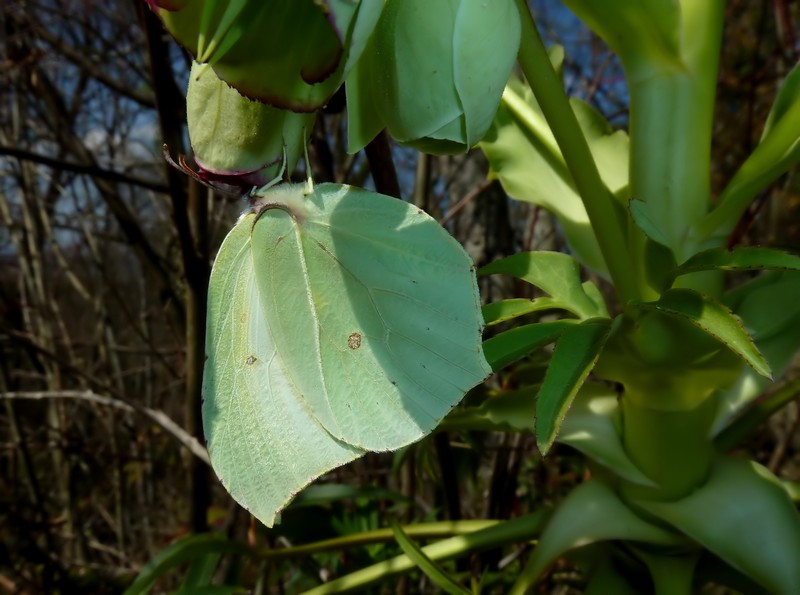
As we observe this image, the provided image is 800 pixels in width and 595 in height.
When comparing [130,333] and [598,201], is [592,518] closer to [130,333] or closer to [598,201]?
[598,201]

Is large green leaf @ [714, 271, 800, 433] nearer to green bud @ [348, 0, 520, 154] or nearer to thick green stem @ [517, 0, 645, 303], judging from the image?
thick green stem @ [517, 0, 645, 303]

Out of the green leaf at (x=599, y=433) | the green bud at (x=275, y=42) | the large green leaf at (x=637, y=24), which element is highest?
the large green leaf at (x=637, y=24)

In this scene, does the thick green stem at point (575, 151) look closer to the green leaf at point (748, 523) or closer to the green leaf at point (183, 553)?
the green leaf at point (748, 523)

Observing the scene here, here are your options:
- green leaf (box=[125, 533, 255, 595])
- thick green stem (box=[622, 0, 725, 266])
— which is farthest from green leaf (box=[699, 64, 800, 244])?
green leaf (box=[125, 533, 255, 595])

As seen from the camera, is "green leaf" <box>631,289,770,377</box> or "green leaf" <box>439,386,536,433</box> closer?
"green leaf" <box>631,289,770,377</box>

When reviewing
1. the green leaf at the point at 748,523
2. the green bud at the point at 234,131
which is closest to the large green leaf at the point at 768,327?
the green leaf at the point at 748,523

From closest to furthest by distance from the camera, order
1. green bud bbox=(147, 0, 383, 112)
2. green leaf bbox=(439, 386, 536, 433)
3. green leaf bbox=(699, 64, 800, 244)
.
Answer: green bud bbox=(147, 0, 383, 112) < green leaf bbox=(699, 64, 800, 244) < green leaf bbox=(439, 386, 536, 433)

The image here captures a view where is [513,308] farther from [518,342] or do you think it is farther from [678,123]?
[678,123]
